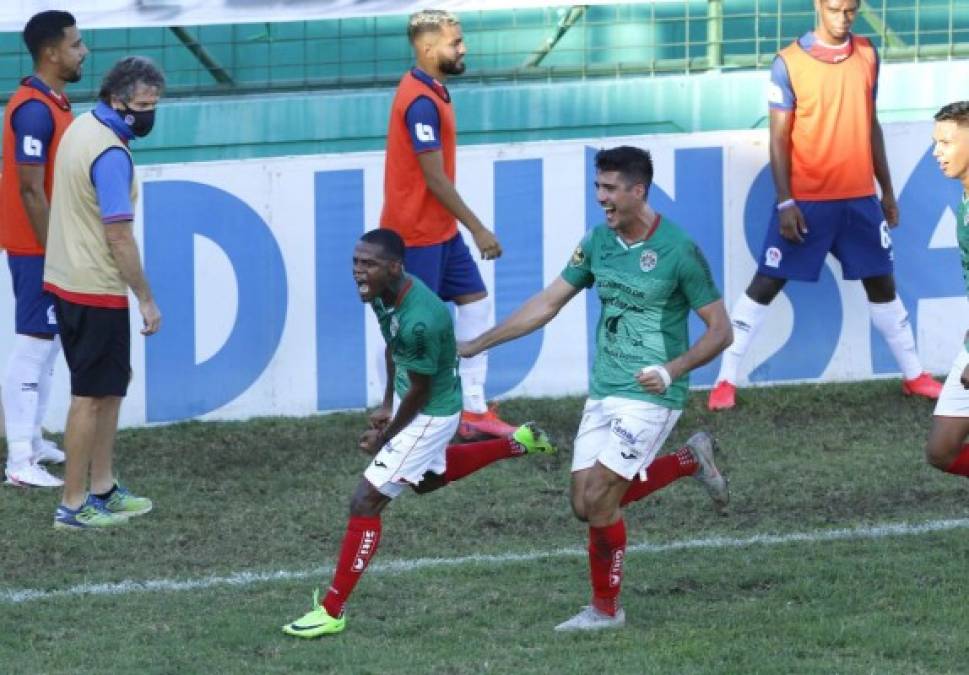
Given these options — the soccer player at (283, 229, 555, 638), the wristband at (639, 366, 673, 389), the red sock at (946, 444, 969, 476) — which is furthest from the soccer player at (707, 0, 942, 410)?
the wristband at (639, 366, 673, 389)

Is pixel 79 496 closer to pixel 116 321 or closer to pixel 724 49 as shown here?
pixel 116 321

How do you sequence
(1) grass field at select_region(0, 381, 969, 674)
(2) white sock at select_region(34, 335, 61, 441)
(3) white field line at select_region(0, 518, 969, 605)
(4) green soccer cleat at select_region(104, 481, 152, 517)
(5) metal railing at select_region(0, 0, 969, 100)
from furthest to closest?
(5) metal railing at select_region(0, 0, 969, 100)
(2) white sock at select_region(34, 335, 61, 441)
(4) green soccer cleat at select_region(104, 481, 152, 517)
(3) white field line at select_region(0, 518, 969, 605)
(1) grass field at select_region(0, 381, 969, 674)

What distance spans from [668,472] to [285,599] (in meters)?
1.54

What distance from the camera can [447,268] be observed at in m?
9.98

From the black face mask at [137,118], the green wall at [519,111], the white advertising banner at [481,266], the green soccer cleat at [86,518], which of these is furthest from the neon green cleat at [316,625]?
the green wall at [519,111]

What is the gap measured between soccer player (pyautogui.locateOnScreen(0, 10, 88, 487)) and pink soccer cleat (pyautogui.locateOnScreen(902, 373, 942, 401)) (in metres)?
4.49

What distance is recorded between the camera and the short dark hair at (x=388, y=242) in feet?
23.5

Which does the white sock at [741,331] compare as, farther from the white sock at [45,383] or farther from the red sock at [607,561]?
the red sock at [607,561]

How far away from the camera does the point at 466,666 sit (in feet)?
21.7

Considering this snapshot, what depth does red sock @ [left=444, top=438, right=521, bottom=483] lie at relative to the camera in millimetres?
7891

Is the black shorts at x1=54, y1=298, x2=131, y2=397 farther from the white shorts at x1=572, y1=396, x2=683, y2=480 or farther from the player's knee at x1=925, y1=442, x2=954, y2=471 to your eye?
the player's knee at x1=925, y1=442, x2=954, y2=471

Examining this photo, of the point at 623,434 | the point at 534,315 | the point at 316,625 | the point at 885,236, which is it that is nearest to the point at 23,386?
the point at 316,625

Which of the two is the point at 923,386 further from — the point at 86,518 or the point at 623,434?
the point at 86,518

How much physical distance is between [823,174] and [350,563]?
442cm
